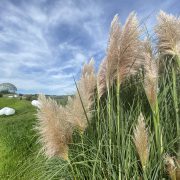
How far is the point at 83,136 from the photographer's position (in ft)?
10.2

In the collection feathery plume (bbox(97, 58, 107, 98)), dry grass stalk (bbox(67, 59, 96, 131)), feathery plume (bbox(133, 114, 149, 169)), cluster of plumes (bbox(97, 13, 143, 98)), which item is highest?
cluster of plumes (bbox(97, 13, 143, 98))

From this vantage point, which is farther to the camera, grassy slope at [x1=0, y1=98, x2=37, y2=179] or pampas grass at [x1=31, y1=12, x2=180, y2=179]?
grassy slope at [x1=0, y1=98, x2=37, y2=179]

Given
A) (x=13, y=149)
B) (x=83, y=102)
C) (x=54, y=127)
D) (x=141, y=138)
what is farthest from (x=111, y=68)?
(x=13, y=149)

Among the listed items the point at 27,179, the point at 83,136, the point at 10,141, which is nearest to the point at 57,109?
the point at 83,136

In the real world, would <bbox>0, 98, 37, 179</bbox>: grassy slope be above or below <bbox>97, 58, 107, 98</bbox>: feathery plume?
below

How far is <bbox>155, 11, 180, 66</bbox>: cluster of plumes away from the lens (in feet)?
9.29

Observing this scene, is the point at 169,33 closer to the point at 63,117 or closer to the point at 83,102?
the point at 83,102

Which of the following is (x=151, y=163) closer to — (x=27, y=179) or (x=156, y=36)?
(x=156, y=36)

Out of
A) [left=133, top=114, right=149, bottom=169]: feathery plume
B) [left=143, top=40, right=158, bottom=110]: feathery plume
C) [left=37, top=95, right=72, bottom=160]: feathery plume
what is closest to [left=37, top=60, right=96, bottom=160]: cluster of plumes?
[left=37, top=95, right=72, bottom=160]: feathery plume

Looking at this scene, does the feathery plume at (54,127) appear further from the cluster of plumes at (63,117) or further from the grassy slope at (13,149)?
the grassy slope at (13,149)

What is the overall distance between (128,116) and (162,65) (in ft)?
1.66

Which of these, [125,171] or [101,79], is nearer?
[125,171]

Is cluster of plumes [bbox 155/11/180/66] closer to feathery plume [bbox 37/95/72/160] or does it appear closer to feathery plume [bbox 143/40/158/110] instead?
feathery plume [bbox 143/40/158/110]

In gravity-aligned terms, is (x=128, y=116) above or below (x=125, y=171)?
above
